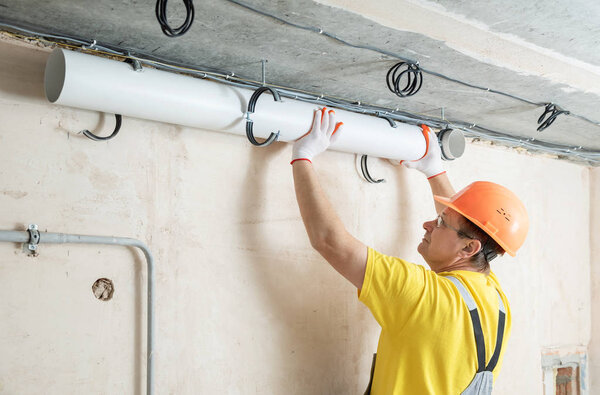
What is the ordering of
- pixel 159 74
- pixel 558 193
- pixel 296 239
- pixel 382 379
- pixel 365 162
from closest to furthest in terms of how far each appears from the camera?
pixel 159 74 → pixel 382 379 → pixel 296 239 → pixel 365 162 → pixel 558 193

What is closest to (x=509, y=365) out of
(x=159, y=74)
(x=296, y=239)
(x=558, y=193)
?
(x=558, y=193)

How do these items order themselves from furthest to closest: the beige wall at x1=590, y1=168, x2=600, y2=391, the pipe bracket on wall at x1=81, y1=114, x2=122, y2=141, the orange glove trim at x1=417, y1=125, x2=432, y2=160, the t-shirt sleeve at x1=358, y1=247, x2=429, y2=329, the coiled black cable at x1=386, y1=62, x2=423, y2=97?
the beige wall at x1=590, y1=168, x2=600, y2=391
the orange glove trim at x1=417, y1=125, x2=432, y2=160
the coiled black cable at x1=386, y1=62, x2=423, y2=97
the t-shirt sleeve at x1=358, y1=247, x2=429, y2=329
the pipe bracket on wall at x1=81, y1=114, x2=122, y2=141

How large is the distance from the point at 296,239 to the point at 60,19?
996 millimetres

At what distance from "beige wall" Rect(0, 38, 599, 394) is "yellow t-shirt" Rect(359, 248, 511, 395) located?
356 mm

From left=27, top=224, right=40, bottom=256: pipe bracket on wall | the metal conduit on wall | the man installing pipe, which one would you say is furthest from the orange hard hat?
left=27, top=224, right=40, bottom=256: pipe bracket on wall

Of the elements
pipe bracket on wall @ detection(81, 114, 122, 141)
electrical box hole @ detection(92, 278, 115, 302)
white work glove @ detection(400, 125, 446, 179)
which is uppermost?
white work glove @ detection(400, 125, 446, 179)

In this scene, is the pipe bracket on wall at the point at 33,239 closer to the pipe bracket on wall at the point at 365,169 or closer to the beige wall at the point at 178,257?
the beige wall at the point at 178,257

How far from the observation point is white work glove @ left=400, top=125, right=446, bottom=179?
2.13 metres

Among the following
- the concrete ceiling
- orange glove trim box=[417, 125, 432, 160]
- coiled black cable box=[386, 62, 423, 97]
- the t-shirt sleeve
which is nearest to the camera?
the concrete ceiling

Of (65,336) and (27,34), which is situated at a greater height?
(27,34)

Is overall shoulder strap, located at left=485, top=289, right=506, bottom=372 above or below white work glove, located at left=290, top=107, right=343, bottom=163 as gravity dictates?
below

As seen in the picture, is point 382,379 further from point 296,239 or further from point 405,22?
point 405,22

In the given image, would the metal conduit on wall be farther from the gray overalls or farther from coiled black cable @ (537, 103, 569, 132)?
coiled black cable @ (537, 103, 569, 132)

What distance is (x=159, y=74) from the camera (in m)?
1.51
